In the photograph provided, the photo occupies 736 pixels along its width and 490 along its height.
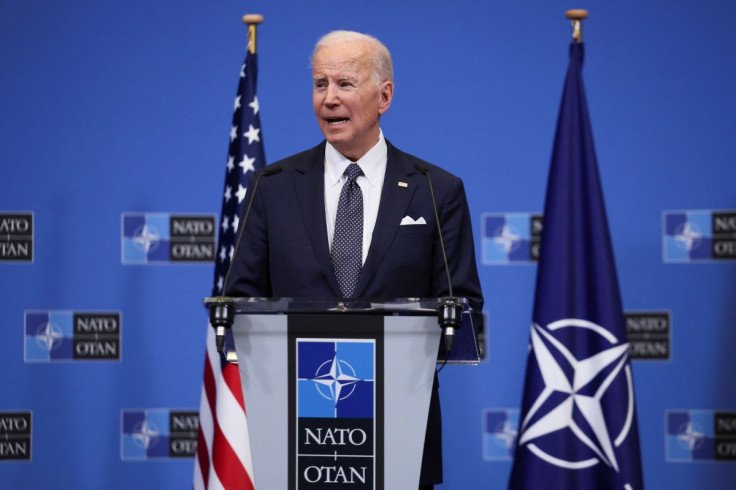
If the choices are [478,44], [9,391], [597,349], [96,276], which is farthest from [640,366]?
[9,391]

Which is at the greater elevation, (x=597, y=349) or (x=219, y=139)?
(x=219, y=139)

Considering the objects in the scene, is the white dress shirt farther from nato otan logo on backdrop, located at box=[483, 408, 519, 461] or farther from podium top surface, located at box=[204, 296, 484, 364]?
nato otan logo on backdrop, located at box=[483, 408, 519, 461]

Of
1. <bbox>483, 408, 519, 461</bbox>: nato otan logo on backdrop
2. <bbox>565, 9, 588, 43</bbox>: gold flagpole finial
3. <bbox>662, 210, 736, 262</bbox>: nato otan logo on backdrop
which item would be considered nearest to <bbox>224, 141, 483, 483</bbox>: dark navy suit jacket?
<bbox>565, 9, 588, 43</bbox>: gold flagpole finial

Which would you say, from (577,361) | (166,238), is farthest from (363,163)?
(166,238)

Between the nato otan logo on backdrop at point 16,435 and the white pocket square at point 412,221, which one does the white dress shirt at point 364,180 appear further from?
the nato otan logo on backdrop at point 16,435

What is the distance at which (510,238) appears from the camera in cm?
416

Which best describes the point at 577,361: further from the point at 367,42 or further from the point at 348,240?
the point at 367,42

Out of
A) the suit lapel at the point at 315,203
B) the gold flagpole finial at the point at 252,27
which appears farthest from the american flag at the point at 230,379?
the suit lapel at the point at 315,203

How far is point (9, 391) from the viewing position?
13.7 feet

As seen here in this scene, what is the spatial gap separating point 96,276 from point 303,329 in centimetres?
258

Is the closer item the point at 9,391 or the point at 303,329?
the point at 303,329

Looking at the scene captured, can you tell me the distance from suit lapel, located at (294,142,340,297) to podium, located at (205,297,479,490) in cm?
39

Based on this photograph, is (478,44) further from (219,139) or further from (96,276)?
(96,276)

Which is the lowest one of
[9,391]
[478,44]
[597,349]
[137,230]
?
[9,391]
